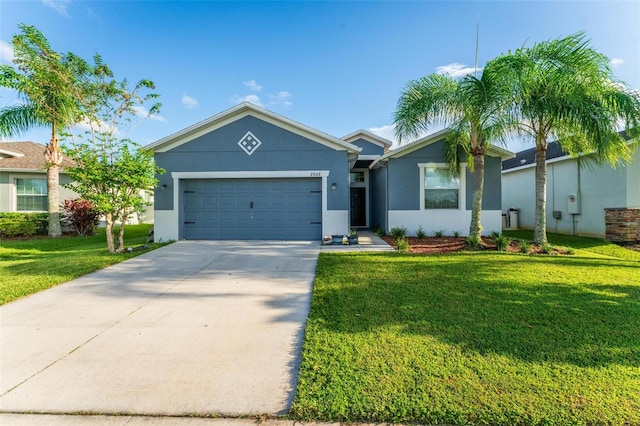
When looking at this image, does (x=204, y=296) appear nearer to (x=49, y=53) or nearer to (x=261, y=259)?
(x=261, y=259)

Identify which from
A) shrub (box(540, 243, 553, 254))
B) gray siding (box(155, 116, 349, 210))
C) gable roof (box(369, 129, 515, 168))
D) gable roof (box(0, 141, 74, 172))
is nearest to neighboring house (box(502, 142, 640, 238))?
gable roof (box(369, 129, 515, 168))

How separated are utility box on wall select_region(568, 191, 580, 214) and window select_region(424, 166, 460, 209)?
5.33m

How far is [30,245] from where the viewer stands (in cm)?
1137

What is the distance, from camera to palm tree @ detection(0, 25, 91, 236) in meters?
11.4

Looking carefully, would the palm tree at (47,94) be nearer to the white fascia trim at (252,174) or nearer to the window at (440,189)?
the white fascia trim at (252,174)

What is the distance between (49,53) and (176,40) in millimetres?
4398

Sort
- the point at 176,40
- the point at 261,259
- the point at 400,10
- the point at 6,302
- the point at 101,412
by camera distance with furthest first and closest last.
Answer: the point at 176,40, the point at 400,10, the point at 261,259, the point at 6,302, the point at 101,412

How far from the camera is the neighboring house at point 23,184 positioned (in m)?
15.3

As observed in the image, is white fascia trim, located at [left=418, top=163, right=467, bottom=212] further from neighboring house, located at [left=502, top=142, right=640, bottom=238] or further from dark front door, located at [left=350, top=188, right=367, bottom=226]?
dark front door, located at [left=350, top=188, right=367, bottom=226]

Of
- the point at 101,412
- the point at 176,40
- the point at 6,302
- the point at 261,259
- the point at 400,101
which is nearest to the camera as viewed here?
the point at 101,412

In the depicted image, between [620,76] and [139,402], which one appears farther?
[620,76]

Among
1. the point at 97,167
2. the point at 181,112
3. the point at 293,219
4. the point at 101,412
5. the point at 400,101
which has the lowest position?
the point at 101,412

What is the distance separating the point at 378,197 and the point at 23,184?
17.6 metres

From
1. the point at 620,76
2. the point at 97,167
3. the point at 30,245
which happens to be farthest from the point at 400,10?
the point at 30,245
